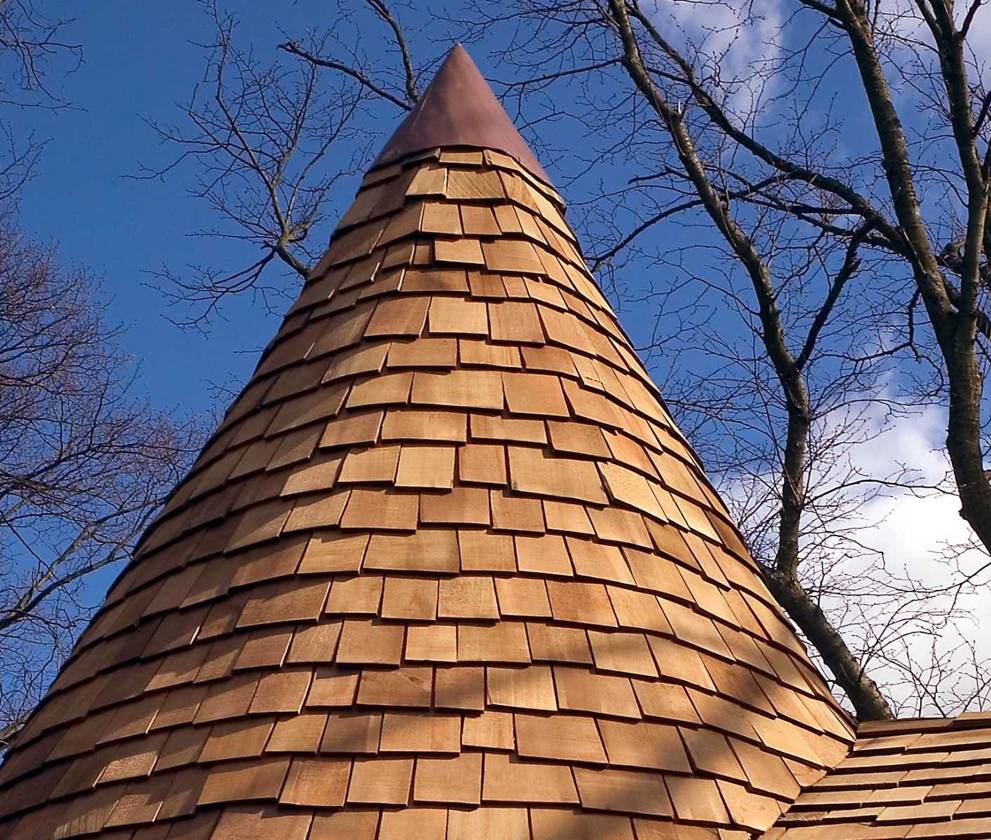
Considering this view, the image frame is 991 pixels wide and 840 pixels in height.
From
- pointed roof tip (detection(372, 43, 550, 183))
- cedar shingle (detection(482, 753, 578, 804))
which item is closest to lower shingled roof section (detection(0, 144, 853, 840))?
cedar shingle (detection(482, 753, 578, 804))

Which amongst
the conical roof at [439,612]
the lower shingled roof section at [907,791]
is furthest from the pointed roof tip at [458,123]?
the lower shingled roof section at [907,791]

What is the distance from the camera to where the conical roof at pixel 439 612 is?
2.92 meters

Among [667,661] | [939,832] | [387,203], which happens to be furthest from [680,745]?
[387,203]

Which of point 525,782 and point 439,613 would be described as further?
point 439,613

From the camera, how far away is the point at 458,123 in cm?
457

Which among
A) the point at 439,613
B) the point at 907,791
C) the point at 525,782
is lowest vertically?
the point at 525,782

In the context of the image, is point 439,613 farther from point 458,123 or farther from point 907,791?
point 458,123

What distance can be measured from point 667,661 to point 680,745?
9.4 inches

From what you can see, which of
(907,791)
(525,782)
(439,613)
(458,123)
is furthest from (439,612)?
(458,123)

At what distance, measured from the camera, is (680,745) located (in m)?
3.10

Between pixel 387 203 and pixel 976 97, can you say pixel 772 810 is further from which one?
pixel 976 97

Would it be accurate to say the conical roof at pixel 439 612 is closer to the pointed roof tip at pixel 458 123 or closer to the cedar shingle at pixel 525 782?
the cedar shingle at pixel 525 782

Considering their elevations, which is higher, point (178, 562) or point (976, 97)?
point (976, 97)

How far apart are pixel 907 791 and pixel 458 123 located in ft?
8.85
